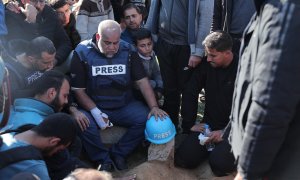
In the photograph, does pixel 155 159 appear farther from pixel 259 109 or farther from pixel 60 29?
pixel 259 109

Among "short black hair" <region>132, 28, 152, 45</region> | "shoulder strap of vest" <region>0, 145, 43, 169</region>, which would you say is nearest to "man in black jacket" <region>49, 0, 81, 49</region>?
"short black hair" <region>132, 28, 152, 45</region>

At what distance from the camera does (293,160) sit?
1.76 meters

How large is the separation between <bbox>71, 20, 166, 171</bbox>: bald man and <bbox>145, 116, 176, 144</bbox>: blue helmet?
10 centimetres

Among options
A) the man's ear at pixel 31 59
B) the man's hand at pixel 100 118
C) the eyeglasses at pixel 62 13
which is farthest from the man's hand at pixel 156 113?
the eyeglasses at pixel 62 13

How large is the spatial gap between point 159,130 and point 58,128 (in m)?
1.36

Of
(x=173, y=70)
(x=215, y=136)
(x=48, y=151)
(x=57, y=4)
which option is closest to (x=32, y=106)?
(x=48, y=151)

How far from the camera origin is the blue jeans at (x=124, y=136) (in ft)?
13.0

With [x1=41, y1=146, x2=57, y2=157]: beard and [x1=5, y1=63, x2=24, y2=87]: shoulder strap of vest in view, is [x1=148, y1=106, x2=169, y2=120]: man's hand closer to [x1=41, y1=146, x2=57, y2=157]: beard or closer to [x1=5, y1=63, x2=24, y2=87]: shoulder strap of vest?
[x1=5, y1=63, x2=24, y2=87]: shoulder strap of vest

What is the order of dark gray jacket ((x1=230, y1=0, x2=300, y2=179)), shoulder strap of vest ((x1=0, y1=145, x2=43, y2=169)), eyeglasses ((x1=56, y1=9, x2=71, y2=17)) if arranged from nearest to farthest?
dark gray jacket ((x1=230, y1=0, x2=300, y2=179)) < shoulder strap of vest ((x1=0, y1=145, x2=43, y2=169)) < eyeglasses ((x1=56, y1=9, x2=71, y2=17))

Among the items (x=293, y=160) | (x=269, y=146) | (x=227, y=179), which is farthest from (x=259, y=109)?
(x=227, y=179)

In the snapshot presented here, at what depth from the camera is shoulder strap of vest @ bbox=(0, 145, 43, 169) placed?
7.77 ft

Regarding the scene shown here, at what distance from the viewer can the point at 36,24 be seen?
5.02m

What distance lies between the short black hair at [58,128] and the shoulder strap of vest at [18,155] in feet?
0.61

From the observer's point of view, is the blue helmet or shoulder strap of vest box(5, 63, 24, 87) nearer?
shoulder strap of vest box(5, 63, 24, 87)
